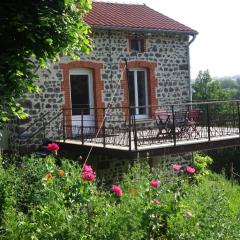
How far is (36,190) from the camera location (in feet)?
18.7

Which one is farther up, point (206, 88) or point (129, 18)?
point (129, 18)

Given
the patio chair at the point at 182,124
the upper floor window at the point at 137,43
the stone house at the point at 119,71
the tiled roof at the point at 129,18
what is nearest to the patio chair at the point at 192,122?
the patio chair at the point at 182,124

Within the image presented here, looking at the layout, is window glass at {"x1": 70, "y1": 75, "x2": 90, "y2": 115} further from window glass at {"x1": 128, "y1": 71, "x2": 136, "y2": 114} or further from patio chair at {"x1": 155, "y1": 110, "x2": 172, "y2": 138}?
patio chair at {"x1": 155, "y1": 110, "x2": 172, "y2": 138}

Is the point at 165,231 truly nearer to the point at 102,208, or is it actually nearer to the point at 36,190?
the point at 102,208

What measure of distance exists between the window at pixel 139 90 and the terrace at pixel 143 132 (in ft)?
1.12

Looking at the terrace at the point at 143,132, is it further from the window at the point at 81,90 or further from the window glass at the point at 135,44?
the window glass at the point at 135,44

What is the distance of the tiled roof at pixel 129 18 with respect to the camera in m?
14.1

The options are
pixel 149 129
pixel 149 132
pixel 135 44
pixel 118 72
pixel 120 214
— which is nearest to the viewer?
pixel 120 214

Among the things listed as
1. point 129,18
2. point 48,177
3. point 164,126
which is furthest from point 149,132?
point 48,177

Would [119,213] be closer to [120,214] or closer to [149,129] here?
[120,214]

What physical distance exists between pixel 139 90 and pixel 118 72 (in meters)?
1.19

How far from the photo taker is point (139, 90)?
15258mm

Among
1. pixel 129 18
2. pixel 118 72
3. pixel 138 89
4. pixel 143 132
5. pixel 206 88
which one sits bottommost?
pixel 143 132

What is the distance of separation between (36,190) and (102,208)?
1.13 meters
